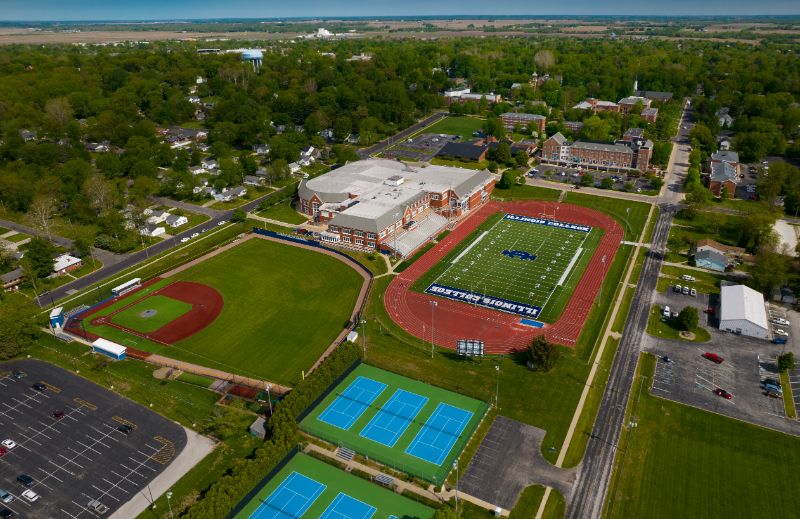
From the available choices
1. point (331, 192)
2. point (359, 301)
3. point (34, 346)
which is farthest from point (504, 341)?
point (34, 346)

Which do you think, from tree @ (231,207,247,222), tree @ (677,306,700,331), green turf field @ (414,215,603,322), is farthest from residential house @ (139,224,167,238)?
tree @ (677,306,700,331)

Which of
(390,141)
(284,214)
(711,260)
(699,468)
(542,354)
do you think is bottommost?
(699,468)

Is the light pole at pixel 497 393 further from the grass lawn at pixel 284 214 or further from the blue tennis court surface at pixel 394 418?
the grass lawn at pixel 284 214

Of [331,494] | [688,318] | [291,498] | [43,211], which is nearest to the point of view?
[291,498]

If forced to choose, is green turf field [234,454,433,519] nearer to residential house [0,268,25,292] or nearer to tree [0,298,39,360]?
tree [0,298,39,360]

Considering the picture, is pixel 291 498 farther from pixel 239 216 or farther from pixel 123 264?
pixel 239 216

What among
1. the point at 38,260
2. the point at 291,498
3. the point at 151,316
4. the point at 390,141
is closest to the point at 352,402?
the point at 291,498

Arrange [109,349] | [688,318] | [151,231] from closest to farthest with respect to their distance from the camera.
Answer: [109,349] < [688,318] < [151,231]
